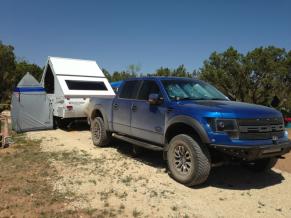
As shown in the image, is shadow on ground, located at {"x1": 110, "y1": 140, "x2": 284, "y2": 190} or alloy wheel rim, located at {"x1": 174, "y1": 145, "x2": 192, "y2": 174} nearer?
alloy wheel rim, located at {"x1": 174, "y1": 145, "x2": 192, "y2": 174}

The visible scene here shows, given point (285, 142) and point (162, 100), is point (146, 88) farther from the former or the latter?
point (285, 142)

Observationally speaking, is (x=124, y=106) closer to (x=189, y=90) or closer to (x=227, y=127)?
(x=189, y=90)

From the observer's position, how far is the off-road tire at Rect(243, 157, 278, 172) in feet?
21.3

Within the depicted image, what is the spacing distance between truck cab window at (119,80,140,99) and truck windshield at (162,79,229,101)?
934 millimetres

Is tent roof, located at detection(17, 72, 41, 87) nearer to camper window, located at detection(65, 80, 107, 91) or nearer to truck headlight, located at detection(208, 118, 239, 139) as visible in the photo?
camper window, located at detection(65, 80, 107, 91)

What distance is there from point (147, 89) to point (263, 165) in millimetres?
2875

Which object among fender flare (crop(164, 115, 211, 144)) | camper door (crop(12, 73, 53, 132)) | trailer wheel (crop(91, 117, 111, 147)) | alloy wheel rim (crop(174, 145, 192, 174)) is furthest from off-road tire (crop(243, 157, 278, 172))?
camper door (crop(12, 73, 53, 132))

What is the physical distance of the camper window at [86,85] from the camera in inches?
495

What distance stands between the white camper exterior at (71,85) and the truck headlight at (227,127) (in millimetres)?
7648

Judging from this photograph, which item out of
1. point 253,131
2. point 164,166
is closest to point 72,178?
point 164,166

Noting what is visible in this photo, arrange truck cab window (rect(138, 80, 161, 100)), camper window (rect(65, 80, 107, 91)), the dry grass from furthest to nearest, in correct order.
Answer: camper window (rect(65, 80, 107, 91)), truck cab window (rect(138, 80, 161, 100)), the dry grass

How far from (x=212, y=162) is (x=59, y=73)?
8.61m

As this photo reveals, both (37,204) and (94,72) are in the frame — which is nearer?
(37,204)

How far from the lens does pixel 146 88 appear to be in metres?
7.23
